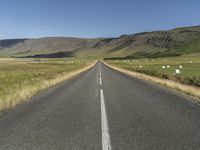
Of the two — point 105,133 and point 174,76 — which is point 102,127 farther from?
point 174,76

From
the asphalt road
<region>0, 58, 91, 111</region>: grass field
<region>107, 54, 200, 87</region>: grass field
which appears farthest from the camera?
<region>107, 54, 200, 87</region>: grass field

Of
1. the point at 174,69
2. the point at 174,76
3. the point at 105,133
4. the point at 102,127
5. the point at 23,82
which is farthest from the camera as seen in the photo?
the point at 174,69

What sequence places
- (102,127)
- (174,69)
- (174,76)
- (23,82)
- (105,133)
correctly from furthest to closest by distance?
(174,69)
(174,76)
(23,82)
(102,127)
(105,133)

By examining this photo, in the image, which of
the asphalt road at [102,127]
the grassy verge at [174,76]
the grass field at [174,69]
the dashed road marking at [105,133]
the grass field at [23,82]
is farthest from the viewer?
the grass field at [174,69]

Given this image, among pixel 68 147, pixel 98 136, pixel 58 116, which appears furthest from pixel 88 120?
pixel 68 147

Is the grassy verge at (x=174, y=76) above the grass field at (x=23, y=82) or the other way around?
the other way around

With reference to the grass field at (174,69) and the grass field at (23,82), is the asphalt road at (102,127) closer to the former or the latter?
the grass field at (23,82)

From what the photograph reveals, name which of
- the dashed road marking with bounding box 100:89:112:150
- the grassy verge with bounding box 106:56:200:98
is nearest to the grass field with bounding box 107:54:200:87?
the grassy verge with bounding box 106:56:200:98

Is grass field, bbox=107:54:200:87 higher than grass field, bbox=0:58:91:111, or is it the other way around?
grass field, bbox=0:58:91:111

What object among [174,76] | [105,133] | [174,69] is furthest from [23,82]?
[174,69]

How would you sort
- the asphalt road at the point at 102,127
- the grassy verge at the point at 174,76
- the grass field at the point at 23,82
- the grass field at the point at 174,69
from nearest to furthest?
the asphalt road at the point at 102,127
the grass field at the point at 23,82
the grassy verge at the point at 174,76
the grass field at the point at 174,69

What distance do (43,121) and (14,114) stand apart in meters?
1.78

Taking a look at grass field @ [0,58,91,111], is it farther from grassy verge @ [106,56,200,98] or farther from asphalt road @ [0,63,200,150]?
grassy verge @ [106,56,200,98]

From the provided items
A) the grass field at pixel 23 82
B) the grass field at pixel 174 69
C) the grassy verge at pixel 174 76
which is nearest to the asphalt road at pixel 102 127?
the grass field at pixel 23 82
